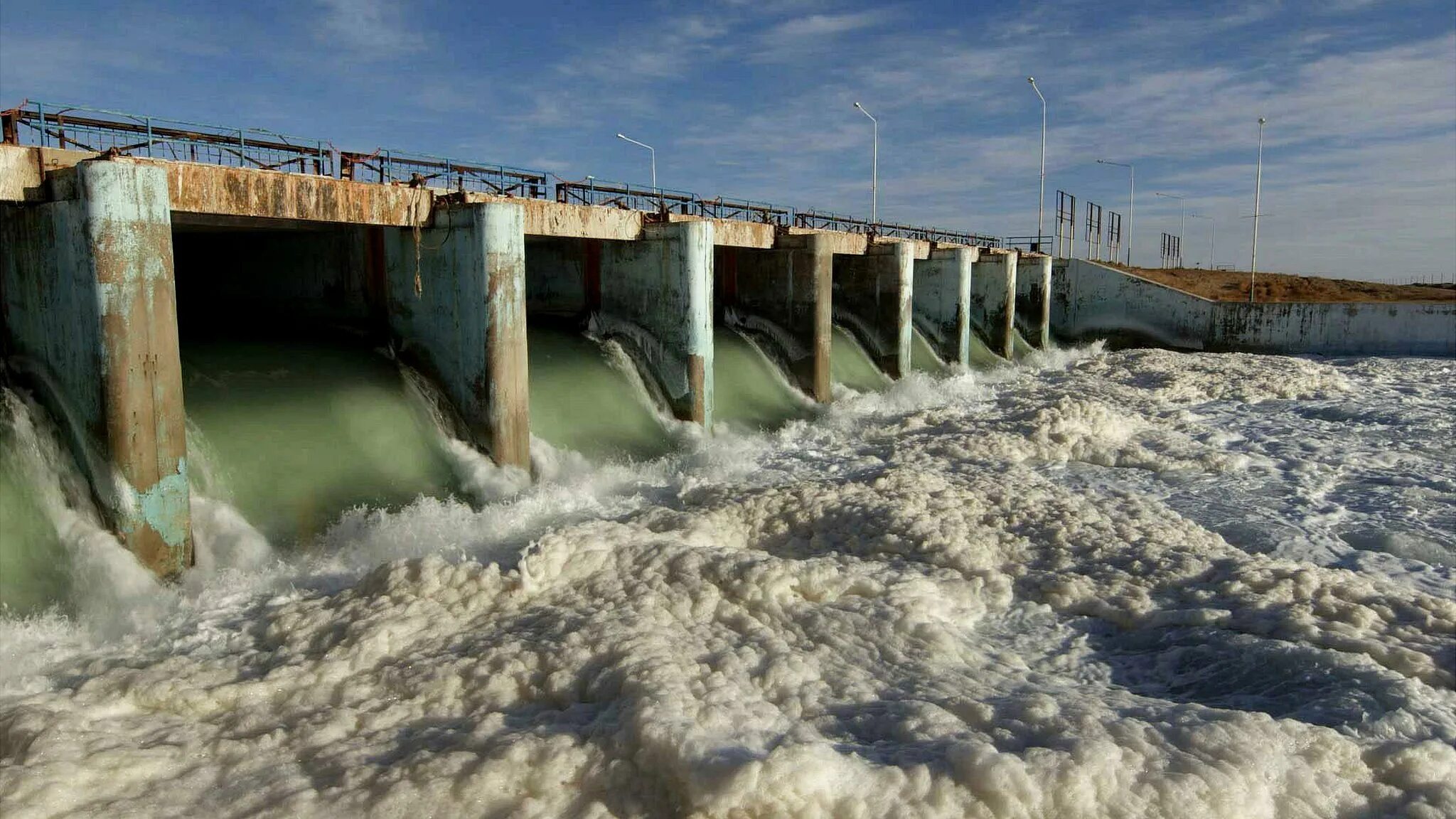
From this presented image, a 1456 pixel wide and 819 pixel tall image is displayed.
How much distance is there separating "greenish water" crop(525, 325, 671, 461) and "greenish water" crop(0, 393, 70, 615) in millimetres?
6674

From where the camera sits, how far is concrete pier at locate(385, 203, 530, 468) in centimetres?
1316

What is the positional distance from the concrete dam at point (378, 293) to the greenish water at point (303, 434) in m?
0.15

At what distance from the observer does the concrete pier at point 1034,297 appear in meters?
38.4

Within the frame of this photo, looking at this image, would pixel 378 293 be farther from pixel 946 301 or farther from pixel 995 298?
pixel 995 298

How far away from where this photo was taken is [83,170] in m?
8.84

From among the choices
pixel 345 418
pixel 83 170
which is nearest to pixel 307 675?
pixel 83 170

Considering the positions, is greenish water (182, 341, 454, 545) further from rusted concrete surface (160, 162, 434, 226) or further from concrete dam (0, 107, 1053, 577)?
rusted concrete surface (160, 162, 434, 226)

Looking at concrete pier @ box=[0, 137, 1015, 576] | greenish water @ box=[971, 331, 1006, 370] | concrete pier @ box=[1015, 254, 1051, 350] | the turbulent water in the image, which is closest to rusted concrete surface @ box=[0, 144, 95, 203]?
concrete pier @ box=[0, 137, 1015, 576]

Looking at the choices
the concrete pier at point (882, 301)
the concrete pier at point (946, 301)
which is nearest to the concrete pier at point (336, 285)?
the concrete pier at point (882, 301)

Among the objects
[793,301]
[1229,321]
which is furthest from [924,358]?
[1229,321]

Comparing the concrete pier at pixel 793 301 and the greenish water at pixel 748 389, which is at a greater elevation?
the concrete pier at pixel 793 301

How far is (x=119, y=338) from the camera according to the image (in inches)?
358

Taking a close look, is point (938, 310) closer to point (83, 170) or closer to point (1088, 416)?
point (1088, 416)

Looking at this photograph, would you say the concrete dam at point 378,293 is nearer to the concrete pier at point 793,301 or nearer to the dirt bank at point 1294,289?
the concrete pier at point 793,301
